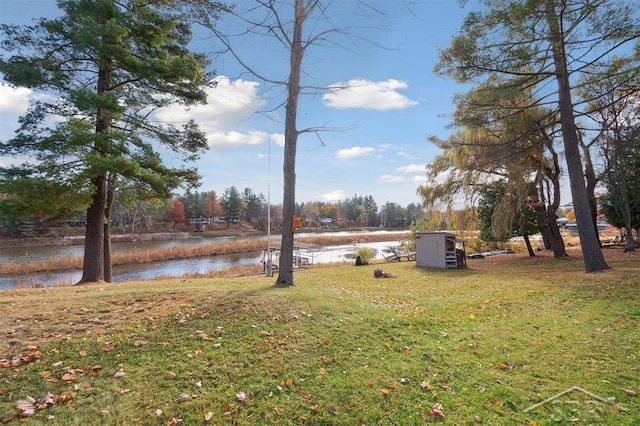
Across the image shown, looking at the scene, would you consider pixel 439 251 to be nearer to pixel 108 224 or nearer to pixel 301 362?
pixel 301 362

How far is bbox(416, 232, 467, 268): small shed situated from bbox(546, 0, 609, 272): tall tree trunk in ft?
17.5

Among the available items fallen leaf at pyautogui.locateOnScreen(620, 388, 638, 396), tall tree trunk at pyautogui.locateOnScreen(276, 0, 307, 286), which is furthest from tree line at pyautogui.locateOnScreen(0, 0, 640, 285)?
fallen leaf at pyautogui.locateOnScreen(620, 388, 638, 396)

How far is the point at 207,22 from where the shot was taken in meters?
7.15

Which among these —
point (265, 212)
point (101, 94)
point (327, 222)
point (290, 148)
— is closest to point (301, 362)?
point (290, 148)

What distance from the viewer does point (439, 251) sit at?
14.9 m

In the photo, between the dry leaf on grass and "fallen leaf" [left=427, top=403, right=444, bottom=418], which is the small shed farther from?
the dry leaf on grass

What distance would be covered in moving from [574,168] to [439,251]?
6.47 meters

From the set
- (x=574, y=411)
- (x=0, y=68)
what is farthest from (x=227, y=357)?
(x=0, y=68)

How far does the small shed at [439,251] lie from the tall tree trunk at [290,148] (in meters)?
9.97

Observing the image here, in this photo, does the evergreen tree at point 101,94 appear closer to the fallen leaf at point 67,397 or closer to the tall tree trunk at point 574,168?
the fallen leaf at point 67,397

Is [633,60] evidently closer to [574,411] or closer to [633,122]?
[633,122]

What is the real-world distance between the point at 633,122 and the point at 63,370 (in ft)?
64.7

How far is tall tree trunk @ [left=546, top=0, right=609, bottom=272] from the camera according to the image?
931cm

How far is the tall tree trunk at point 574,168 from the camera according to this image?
367 inches
